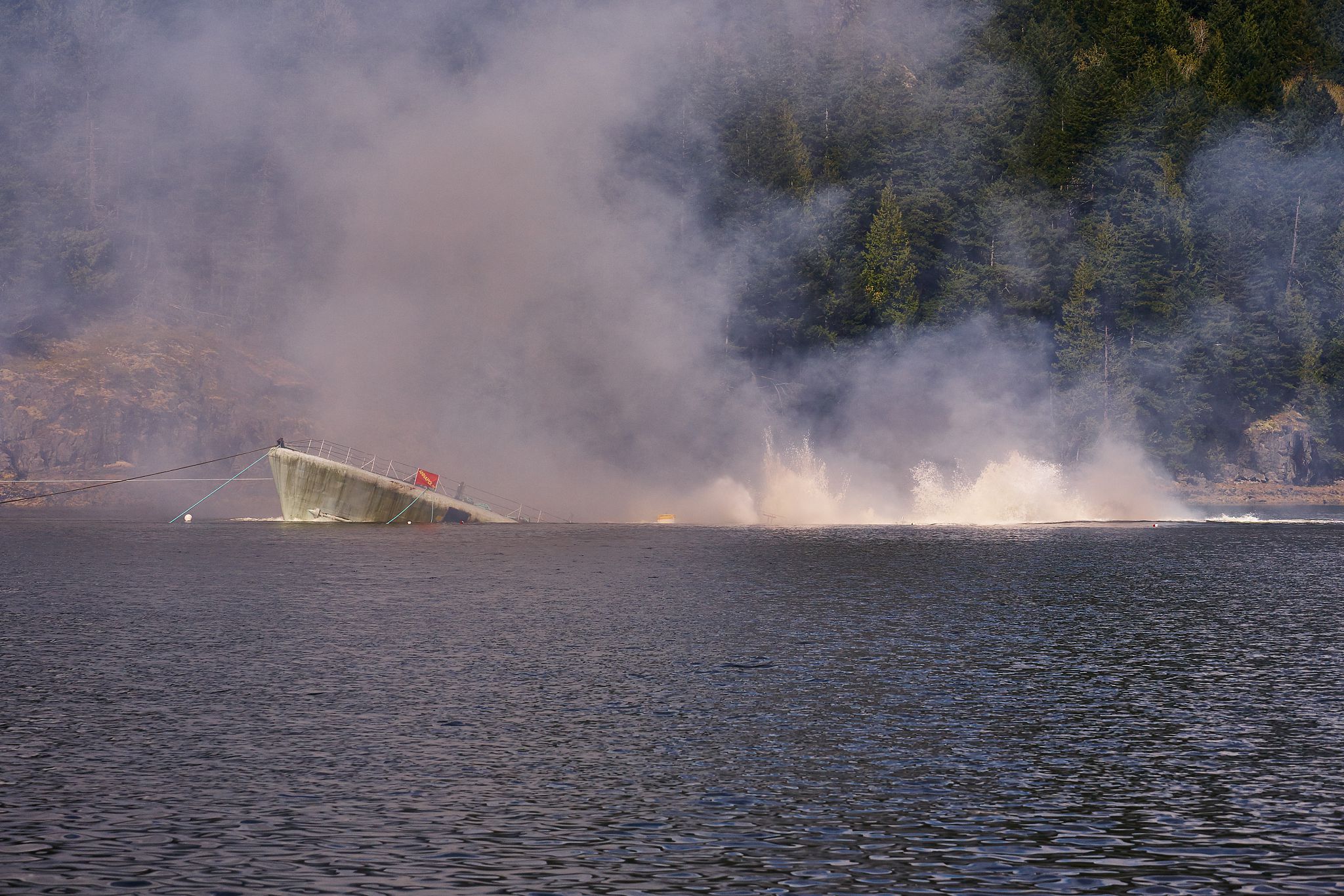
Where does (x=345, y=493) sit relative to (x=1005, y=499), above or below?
above

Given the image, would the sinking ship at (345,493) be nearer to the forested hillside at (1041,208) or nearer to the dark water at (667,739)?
the dark water at (667,739)

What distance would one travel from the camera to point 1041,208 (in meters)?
158

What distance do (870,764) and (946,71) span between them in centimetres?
16014

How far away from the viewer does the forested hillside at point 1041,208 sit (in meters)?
151

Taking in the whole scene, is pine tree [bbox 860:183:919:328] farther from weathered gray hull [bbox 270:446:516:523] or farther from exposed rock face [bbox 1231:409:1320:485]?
weathered gray hull [bbox 270:446:516:523]

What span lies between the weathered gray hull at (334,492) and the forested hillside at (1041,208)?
5917 centimetres

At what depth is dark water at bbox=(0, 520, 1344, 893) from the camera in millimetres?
17766

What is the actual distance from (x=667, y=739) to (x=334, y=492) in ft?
248

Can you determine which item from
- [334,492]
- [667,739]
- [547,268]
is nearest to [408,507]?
[334,492]

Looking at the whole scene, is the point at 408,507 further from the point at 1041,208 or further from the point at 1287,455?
the point at 1287,455

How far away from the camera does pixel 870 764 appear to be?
23.5 m

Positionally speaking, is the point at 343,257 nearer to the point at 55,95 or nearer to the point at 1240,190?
the point at 55,95

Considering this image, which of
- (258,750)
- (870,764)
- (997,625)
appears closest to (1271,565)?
(997,625)

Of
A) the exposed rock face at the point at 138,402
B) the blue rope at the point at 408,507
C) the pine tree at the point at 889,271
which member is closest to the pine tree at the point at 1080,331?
the pine tree at the point at 889,271
